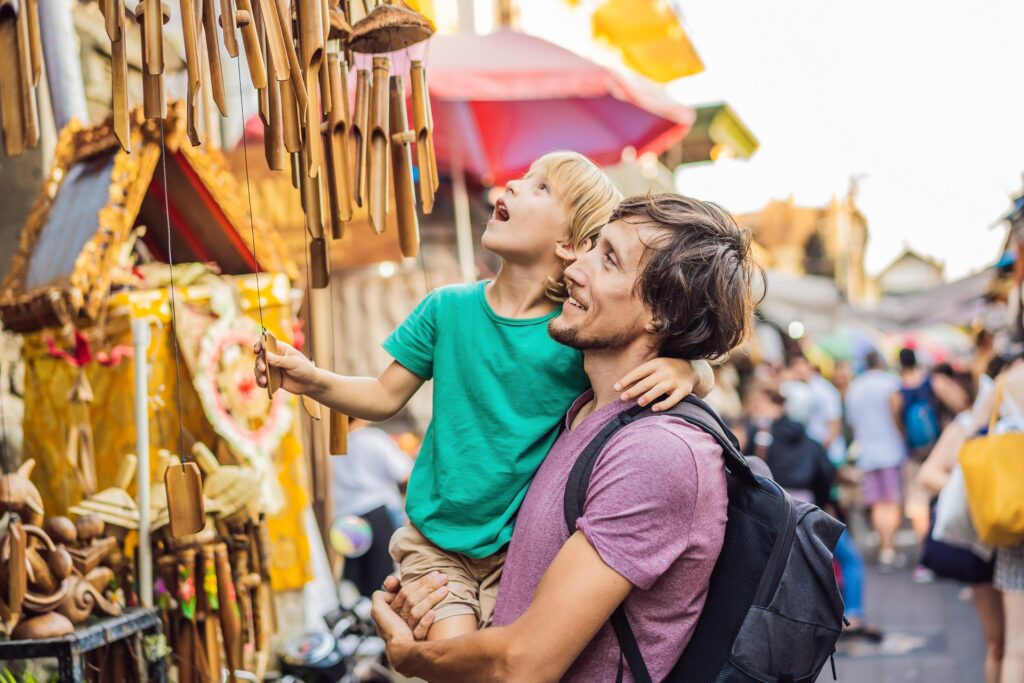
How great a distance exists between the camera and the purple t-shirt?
192 cm

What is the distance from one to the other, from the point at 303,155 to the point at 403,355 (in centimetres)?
51

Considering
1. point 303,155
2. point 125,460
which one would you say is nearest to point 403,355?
point 303,155

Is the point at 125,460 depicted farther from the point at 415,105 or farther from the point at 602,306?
the point at 602,306

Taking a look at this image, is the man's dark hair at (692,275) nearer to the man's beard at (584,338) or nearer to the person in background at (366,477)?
the man's beard at (584,338)

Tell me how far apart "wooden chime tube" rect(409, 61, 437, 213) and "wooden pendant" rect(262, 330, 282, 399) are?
1.38 ft

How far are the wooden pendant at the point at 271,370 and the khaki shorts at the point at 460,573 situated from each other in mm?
459

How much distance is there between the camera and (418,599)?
226 centimetres

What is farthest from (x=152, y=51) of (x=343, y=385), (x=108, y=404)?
(x=108, y=404)

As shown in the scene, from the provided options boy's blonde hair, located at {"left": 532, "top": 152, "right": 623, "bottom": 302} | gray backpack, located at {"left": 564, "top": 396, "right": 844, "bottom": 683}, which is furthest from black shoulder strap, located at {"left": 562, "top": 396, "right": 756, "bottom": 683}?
boy's blonde hair, located at {"left": 532, "top": 152, "right": 623, "bottom": 302}

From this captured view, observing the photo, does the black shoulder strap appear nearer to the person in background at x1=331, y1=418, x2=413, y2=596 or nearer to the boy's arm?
the boy's arm

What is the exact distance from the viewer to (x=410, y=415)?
774cm

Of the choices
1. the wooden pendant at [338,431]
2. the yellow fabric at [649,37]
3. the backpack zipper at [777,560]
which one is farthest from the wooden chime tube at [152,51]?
the yellow fabric at [649,37]

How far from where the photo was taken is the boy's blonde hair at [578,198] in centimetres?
242

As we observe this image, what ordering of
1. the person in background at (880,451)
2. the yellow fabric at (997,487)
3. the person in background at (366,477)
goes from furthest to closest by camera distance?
the person in background at (880,451) → the person in background at (366,477) → the yellow fabric at (997,487)
